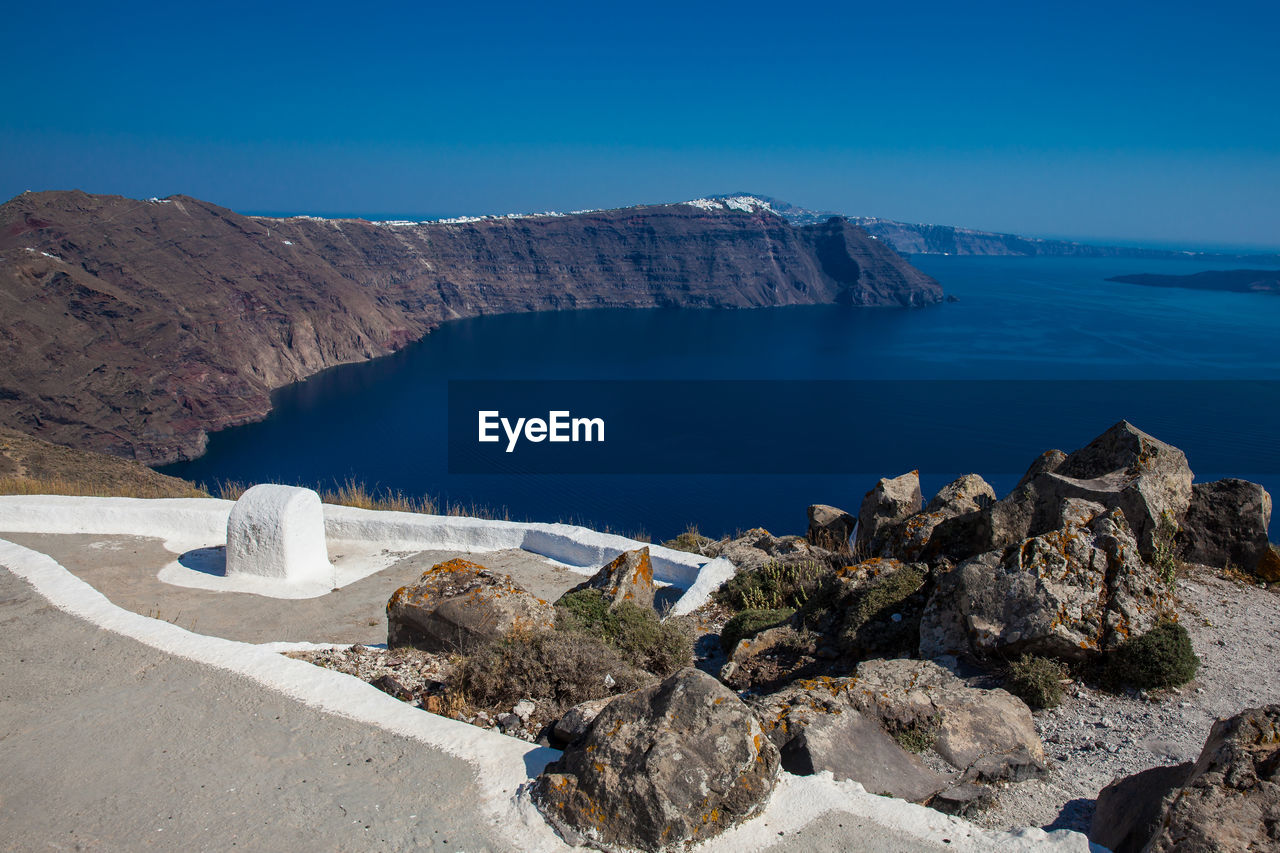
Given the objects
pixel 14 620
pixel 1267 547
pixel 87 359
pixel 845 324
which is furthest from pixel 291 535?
pixel 845 324

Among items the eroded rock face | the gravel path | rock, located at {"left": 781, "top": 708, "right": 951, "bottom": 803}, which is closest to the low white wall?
the gravel path

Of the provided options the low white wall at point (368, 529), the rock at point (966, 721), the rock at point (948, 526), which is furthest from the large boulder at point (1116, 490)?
the low white wall at point (368, 529)

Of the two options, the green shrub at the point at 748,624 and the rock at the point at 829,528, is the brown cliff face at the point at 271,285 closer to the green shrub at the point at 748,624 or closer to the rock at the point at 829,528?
the rock at the point at 829,528

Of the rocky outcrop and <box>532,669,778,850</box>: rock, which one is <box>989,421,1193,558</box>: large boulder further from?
<box>532,669,778,850</box>: rock

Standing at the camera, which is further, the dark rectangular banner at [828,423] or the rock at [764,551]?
the dark rectangular banner at [828,423]

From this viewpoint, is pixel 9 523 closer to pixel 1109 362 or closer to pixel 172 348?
pixel 172 348

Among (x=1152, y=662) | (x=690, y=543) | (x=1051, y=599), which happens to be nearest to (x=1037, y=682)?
(x=1051, y=599)
